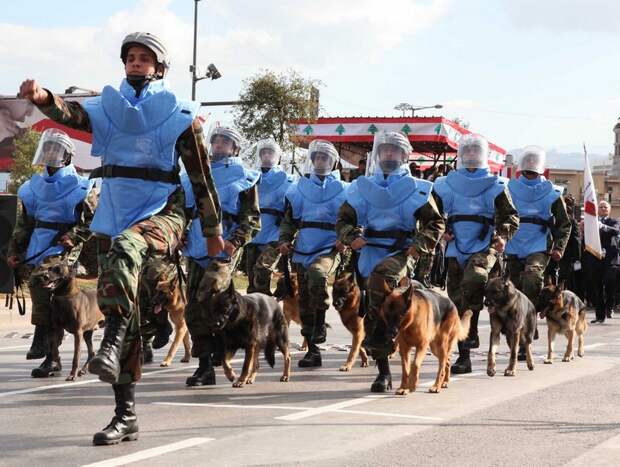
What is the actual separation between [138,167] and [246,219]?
351 centimetres

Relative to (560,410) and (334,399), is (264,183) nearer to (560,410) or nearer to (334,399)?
(334,399)

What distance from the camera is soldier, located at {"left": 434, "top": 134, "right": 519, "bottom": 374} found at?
1195cm

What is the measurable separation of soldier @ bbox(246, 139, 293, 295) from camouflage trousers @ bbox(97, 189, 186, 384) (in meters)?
5.42

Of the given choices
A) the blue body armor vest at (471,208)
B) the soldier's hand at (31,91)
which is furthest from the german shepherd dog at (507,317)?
the soldier's hand at (31,91)

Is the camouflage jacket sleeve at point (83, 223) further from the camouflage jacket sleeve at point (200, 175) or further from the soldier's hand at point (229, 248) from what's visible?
the camouflage jacket sleeve at point (200, 175)

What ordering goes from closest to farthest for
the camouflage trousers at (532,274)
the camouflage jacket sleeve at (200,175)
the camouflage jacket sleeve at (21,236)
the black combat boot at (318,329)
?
1. the camouflage jacket sleeve at (200,175)
2. the camouflage jacket sleeve at (21,236)
3. the black combat boot at (318,329)
4. the camouflage trousers at (532,274)

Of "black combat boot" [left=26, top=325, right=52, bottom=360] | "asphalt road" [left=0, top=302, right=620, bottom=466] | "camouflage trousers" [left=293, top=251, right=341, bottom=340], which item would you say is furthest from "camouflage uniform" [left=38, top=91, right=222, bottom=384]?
"camouflage trousers" [left=293, top=251, right=341, bottom=340]

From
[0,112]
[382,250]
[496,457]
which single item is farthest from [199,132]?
[0,112]

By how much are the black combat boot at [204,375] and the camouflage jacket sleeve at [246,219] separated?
1.03 m

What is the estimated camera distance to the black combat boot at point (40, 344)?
11.0m

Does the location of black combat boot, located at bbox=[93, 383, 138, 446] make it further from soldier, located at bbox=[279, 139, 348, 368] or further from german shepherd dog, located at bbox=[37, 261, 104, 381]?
soldier, located at bbox=[279, 139, 348, 368]

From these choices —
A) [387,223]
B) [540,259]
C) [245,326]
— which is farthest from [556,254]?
[245,326]

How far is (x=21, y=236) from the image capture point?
11.2m

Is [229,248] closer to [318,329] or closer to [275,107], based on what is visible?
[318,329]
